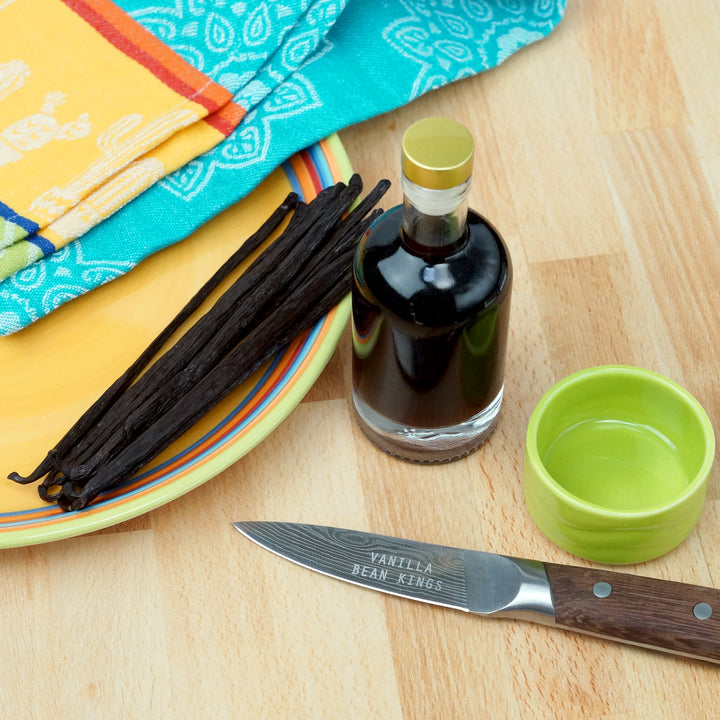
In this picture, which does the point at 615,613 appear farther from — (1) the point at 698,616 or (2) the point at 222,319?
(2) the point at 222,319

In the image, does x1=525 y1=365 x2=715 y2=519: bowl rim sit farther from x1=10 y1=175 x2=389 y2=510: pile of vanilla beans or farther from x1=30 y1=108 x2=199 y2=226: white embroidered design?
x1=30 y1=108 x2=199 y2=226: white embroidered design

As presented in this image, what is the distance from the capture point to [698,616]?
25.1 inches

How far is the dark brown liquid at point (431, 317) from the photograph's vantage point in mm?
635

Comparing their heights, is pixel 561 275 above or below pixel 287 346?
below

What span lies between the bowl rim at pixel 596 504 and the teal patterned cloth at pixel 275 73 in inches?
12.3

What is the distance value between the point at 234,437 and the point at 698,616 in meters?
0.32

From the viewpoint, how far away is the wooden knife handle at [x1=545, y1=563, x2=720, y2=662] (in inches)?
25.1

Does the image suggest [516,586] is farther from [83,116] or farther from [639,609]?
[83,116]

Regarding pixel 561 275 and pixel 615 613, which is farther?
pixel 561 275

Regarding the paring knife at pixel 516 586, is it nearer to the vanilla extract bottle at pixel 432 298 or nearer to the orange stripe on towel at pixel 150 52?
the vanilla extract bottle at pixel 432 298

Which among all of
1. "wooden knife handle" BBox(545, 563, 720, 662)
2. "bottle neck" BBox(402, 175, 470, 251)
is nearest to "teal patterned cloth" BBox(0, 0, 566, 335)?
"bottle neck" BBox(402, 175, 470, 251)

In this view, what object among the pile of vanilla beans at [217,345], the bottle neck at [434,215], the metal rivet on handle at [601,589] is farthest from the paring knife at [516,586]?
the bottle neck at [434,215]

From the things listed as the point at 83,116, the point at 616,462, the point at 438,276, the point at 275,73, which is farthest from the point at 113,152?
the point at 616,462

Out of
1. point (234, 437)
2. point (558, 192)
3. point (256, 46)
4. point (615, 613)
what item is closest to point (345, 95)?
point (256, 46)
